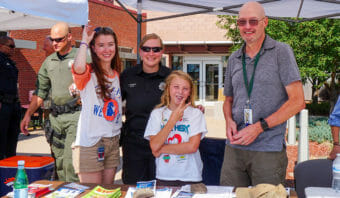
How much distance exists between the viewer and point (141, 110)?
3156 millimetres

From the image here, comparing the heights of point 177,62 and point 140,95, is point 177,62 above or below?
above

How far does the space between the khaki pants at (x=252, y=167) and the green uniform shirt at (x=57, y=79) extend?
180 centimetres

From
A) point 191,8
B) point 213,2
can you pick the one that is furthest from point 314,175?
point 191,8

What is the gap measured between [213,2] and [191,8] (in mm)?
489

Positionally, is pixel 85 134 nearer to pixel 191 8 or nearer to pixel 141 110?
pixel 141 110

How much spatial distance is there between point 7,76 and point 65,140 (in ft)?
6.02

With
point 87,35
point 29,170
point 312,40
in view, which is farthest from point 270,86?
point 312,40

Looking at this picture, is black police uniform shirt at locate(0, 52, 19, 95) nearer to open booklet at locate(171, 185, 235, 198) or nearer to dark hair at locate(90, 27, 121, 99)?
dark hair at locate(90, 27, 121, 99)

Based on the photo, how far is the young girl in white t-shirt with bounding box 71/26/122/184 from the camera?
2805 millimetres

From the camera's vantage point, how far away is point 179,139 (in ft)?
9.29

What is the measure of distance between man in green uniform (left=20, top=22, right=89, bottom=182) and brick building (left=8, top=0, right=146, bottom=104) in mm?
7628

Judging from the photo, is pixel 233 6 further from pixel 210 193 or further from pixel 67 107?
pixel 210 193

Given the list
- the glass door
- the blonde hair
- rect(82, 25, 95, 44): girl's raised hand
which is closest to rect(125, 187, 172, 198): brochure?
the blonde hair

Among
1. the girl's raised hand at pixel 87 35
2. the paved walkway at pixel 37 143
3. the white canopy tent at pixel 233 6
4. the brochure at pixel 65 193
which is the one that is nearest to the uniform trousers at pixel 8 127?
the paved walkway at pixel 37 143
